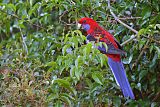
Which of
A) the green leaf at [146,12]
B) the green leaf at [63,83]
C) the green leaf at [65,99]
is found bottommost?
the green leaf at [65,99]

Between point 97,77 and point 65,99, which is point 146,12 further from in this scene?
point 65,99

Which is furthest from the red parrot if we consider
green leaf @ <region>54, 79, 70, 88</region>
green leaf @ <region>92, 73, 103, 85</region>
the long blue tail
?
green leaf @ <region>54, 79, 70, 88</region>

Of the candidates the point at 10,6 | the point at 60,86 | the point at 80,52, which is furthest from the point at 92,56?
the point at 10,6

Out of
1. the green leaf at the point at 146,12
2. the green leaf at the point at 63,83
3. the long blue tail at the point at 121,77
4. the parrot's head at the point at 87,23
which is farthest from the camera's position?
the parrot's head at the point at 87,23

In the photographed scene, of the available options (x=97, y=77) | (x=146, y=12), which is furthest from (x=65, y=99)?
(x=146, y=12)

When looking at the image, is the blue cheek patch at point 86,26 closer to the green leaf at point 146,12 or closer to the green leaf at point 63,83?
the green leaf at point 146,12

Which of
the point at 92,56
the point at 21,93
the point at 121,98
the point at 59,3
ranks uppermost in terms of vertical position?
the point at 59,3

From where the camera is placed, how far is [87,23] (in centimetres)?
377

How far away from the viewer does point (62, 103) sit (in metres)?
3.19

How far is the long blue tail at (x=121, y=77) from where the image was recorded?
342 cm

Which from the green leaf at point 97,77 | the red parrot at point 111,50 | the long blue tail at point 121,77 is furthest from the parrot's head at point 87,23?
the green leaf at point 97,77

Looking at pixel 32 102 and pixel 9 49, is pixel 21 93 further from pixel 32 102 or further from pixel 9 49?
pixel 9 49

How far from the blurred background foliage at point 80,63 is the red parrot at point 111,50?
0.31 feet

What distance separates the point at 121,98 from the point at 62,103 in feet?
2.51
